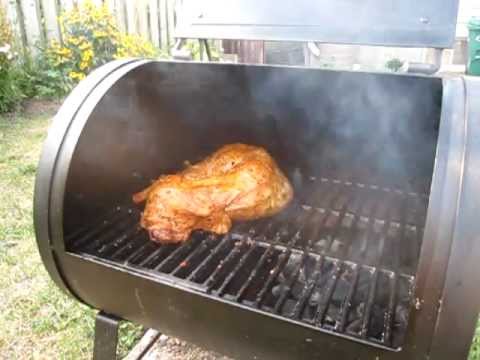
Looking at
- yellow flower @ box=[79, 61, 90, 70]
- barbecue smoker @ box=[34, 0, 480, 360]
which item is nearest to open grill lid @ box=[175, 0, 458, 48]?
barbecue smoker @ box=[34, 0, 480, 360]

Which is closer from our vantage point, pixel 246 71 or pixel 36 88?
pixel 246 71

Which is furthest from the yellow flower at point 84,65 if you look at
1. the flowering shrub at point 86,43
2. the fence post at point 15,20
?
the fence post at point 15,20

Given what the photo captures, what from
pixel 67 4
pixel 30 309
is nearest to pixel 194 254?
pixel 30 309

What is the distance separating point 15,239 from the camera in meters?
2.60

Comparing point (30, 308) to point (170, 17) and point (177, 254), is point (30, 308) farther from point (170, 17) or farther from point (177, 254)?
point (170, 17)

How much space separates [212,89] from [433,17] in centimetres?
83

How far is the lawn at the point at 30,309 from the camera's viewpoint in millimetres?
1842

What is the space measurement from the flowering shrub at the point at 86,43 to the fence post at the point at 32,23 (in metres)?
0.21

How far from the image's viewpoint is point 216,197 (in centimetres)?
157

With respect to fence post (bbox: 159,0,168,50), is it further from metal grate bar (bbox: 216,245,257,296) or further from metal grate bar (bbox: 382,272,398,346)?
metal grate bar (bbox: 382,272,398,346)

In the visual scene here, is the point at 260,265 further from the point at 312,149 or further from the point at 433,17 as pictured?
the point at 433,17

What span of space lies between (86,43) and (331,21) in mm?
4813

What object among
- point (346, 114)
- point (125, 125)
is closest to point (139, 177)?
point (125, 125)

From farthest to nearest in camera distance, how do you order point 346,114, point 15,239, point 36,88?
point 36,88 < point 15,239 < point 346,114
